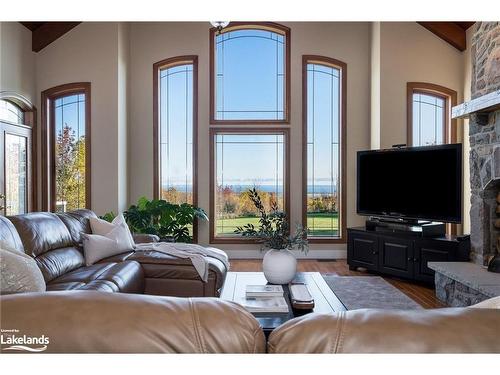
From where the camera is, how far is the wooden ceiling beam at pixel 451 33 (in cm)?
609

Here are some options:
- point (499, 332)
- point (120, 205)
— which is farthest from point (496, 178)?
point (120, 205)

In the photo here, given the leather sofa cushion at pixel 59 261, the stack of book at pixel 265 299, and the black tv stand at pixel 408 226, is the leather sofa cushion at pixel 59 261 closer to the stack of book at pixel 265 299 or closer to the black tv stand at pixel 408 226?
the stack of book at pixel 265 299

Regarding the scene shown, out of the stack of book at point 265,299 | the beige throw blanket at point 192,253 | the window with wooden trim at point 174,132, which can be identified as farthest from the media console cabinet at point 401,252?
the window with wooden trim at point 174,132

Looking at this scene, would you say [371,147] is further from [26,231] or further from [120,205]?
[26,231]

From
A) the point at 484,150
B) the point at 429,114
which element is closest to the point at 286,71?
the point at 429,114

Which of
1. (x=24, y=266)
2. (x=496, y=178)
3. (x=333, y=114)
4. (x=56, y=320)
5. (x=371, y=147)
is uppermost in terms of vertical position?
(x=333, y=114)

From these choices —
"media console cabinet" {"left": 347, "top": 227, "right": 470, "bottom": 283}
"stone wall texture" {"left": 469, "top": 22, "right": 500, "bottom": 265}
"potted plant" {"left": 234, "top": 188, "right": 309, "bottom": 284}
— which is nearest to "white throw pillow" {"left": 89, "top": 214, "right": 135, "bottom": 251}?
"potted plant" {"left": 234, "top": 188, "right": 309, "bottom": 284}

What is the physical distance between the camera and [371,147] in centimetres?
630

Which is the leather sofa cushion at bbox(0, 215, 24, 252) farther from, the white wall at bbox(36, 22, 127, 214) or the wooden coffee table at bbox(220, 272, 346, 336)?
the white wall at bbox(36, 22, 127, 214)

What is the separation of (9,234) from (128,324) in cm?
236

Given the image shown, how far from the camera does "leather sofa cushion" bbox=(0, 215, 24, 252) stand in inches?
105

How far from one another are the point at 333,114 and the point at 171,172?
2795 millimetres
